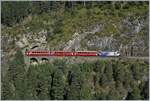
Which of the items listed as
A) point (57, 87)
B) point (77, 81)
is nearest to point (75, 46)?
point (77, 81)

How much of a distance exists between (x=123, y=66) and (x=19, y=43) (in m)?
23.5

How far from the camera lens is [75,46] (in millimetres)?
94875

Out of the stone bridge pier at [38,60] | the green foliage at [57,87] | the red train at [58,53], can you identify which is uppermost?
Result: the red train at [58,53]

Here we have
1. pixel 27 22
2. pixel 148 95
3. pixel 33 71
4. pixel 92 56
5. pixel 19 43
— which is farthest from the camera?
pixel 27 22

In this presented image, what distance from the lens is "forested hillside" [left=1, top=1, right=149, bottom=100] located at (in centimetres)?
8125

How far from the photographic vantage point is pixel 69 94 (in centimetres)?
8006

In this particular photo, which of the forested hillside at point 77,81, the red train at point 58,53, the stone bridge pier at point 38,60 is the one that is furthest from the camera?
the stone bridge pier at point 38,60

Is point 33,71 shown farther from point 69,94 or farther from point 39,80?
point 69,94

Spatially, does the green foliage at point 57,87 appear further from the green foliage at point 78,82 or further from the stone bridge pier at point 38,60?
the stone bridge pier at point 38,60

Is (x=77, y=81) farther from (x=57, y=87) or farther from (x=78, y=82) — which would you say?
(x=57, y=87)

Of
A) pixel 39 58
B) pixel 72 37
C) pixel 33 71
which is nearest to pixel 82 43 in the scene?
pixel 72 37

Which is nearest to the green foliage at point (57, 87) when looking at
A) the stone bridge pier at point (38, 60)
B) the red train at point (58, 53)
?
the red train at point (58, 53)

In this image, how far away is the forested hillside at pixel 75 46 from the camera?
8125 cm

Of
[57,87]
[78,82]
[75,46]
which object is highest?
[75,46]
